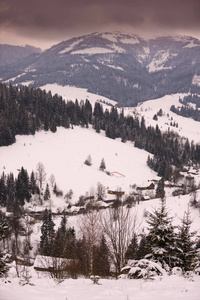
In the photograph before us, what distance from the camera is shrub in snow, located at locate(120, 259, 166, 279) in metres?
8.69

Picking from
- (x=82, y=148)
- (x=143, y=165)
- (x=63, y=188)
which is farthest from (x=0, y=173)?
(x=143, y=165)

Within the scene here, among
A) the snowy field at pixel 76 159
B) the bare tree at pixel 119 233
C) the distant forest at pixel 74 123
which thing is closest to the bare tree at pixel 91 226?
the bare tree at pixel 119 233

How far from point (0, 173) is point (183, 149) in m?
104

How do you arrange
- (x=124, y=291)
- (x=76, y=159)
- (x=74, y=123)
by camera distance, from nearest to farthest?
(x=124, y=291) < (x=76, y=159) < (x=74, y=123)

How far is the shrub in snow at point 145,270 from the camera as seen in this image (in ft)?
28.5

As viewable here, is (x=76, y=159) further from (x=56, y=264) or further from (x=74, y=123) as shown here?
(x=56, y=264)

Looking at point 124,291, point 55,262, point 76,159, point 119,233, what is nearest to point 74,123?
point 76,159

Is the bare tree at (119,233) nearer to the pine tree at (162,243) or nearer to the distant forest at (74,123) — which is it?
the pine tree at (162,243)

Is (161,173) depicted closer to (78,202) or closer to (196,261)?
(78,202)

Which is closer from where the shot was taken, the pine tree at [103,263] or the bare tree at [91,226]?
the bare tree at [91,226]

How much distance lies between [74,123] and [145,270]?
114 meters

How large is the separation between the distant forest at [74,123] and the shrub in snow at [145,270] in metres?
87.1

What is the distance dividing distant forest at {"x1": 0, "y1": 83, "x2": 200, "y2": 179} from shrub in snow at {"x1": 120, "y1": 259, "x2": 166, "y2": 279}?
87.1m

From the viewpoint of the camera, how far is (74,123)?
120 m
